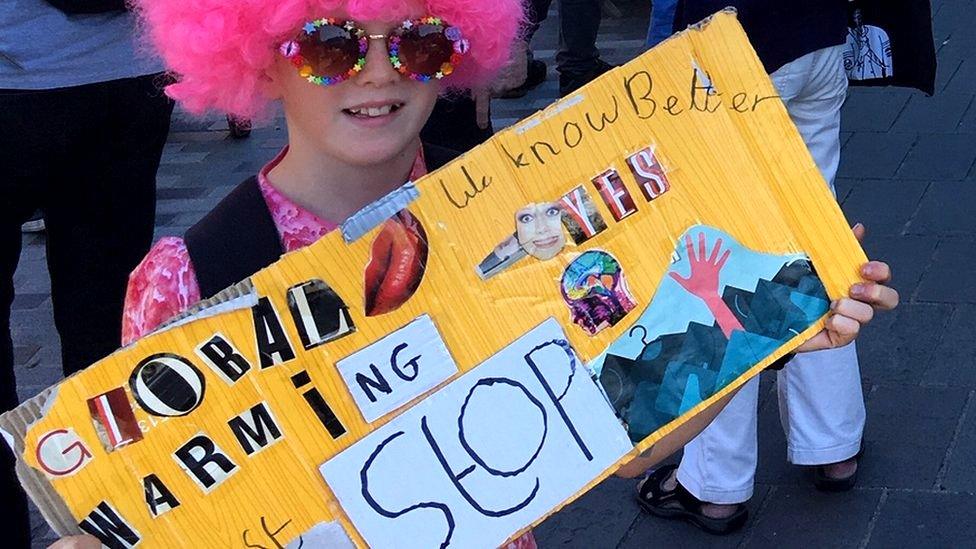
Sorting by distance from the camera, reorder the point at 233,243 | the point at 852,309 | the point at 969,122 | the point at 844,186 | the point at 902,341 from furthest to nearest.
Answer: the point at 969,122 → the point at 844,186 → the point at 902,341 → the point at 233,243 → the point at 852,309

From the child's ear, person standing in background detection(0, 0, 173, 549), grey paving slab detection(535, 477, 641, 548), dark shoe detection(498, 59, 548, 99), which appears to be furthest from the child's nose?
dark shoe detection(498, 59, 548, 99)

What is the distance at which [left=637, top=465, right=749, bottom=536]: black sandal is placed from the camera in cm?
309

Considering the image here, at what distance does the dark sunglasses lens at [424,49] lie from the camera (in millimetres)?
1576

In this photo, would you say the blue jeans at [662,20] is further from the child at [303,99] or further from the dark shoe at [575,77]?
the dark shoe at [575,77]

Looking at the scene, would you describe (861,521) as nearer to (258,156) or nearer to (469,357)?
(469,357)

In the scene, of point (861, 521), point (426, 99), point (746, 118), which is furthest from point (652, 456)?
point (861, 521)

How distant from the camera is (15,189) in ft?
9.30

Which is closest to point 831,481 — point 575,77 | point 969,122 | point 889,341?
point 889,341

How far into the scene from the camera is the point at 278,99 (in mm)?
1781

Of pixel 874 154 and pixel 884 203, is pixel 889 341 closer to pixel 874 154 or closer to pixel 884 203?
pixel 884 203

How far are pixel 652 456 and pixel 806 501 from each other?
66.6 inches

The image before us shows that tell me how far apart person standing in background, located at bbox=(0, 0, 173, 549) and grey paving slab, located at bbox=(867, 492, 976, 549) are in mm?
2096

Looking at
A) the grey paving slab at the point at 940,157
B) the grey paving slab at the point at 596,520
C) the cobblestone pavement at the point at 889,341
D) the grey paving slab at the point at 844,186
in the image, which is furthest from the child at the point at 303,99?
the grey paving slab at the point at 940,157

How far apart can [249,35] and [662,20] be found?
4.95 feet
